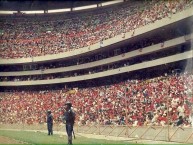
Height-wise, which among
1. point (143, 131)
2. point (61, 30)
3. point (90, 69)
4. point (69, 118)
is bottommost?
point (143, 131)

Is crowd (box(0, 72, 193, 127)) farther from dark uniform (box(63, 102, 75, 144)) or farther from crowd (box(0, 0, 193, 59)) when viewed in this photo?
crowd (box(0, 0, 193, 59))

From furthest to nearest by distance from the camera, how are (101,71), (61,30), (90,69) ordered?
(61,30)
(90,69)
(101,71)

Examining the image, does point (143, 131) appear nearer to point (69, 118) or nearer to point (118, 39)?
point (69, 118)

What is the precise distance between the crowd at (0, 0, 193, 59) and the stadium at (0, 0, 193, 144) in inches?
4.2

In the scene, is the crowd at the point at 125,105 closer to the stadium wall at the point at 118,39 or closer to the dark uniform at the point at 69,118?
the stadium wall at the point at 118,39

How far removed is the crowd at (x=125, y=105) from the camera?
1584 centimetres

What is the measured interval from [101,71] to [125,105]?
1153 centimetres

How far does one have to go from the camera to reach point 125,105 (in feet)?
66.9

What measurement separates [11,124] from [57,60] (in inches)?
500

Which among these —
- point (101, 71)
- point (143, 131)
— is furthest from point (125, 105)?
point (101, 71)

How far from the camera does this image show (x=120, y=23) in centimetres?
2997

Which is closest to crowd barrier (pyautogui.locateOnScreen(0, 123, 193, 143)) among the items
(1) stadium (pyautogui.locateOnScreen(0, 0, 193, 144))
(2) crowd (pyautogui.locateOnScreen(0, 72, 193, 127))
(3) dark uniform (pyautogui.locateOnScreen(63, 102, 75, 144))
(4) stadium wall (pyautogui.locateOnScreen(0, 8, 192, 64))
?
(1) stadium (pyautogui.locateOnScreen(0, 0, 193, 144))

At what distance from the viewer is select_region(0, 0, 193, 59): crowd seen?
100 ft

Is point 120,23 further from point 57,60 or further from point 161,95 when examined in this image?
point 161,95
